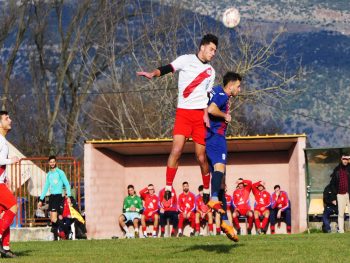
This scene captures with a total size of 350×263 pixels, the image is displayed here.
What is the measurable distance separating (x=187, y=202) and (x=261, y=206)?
6.75 ft

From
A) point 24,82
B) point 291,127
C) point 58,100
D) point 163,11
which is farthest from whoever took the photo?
point 291,127

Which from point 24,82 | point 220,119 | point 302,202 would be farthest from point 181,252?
point 24,82

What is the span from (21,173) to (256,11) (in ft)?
209

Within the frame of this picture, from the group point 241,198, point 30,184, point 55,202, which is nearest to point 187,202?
point 241,198

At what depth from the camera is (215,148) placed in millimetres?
15859

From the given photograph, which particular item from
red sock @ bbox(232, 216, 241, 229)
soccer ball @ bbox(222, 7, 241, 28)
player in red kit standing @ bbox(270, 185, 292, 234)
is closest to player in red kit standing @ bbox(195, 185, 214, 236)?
red sock @ bbox(232, 216, 241, 229)

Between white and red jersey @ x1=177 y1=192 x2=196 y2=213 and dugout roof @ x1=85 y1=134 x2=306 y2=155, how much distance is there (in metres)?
1.42

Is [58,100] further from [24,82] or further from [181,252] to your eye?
[181,252]

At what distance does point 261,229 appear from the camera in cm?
3169

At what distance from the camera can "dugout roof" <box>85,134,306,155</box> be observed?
30969 millimetres

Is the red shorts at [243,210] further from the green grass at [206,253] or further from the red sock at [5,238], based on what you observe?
the red sock at [5,238]

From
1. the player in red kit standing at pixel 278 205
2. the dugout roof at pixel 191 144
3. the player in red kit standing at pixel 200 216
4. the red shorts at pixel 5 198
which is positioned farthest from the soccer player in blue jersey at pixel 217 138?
the player in red kit standing at pixel 278 205

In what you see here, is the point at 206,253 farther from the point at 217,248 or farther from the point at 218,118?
the point at 218,118

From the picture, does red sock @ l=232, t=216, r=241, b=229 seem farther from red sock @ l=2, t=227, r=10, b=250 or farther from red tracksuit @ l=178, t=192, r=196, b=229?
red sock @ l=2, t=227, r=10, b=250
